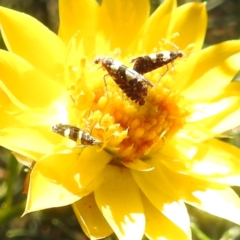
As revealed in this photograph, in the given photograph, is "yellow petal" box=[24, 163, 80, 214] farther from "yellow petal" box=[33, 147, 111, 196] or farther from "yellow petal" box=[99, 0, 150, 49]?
"yellow petal" box=[99, 0, 150, 49]

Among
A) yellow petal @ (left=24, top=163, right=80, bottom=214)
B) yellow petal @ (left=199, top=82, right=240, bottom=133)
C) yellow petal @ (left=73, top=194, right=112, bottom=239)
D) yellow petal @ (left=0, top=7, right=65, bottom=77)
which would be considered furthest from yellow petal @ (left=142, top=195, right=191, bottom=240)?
yellow petal @ (left=0, top=7, right=65, bottom=77)

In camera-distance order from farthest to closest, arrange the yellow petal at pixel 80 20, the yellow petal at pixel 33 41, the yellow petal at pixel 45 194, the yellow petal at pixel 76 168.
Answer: the yellow petal at pixel 80 20 → the yellow petal at pixel 33 41 → the yellow petal at pixel 76 168 → the yellow petal at pixel 45 194

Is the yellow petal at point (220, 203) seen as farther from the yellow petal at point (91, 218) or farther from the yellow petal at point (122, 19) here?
the yellow petal at point (122, 19)

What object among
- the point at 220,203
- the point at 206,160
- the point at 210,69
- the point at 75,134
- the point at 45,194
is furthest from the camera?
the point at 210,69

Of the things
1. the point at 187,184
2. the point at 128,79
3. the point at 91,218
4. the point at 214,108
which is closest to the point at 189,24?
the point at 214,108

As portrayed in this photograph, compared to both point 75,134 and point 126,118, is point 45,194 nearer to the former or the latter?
point 75,134

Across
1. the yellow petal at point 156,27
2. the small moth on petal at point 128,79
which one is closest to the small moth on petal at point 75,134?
the small moth on petal at point 128,79

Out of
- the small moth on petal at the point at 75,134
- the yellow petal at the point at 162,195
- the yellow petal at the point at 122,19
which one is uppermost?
the yellow petal at the point at 122,19
